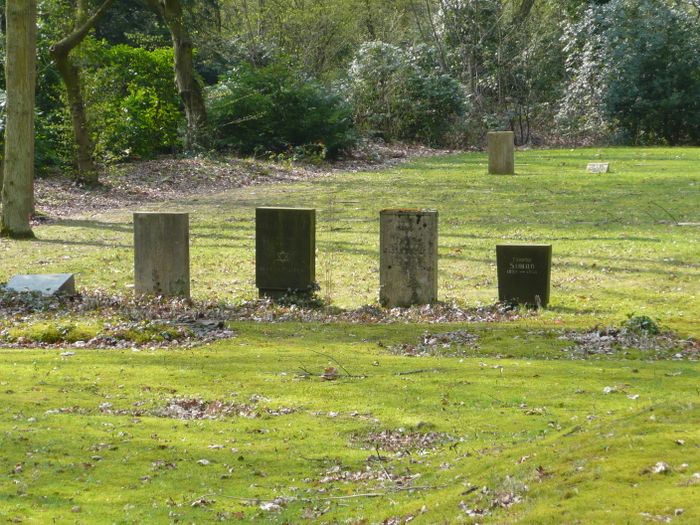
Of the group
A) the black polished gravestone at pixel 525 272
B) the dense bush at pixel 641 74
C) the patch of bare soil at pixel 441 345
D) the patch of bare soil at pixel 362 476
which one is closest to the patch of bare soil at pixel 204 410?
the patch of bare soil at pixel 362 476

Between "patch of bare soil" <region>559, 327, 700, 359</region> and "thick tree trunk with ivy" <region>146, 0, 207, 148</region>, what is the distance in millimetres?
24996

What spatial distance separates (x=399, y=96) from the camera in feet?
154

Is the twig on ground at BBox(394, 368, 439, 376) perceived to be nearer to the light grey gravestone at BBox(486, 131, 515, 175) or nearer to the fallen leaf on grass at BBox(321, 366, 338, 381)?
the fallen leaf on grass at BBox(321, 366, 338, 381)

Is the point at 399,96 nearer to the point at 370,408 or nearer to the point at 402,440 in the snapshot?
the point at 370,408

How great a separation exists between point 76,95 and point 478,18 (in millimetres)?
28505

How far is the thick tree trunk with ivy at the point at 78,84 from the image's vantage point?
2588 cm

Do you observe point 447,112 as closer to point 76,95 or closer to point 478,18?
point 478,18

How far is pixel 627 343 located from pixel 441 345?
1.93m

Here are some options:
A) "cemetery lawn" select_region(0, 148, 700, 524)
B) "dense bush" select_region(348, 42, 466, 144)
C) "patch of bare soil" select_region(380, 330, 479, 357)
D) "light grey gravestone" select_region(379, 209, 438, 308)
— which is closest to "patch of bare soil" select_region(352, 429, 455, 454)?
"cemetery lawn" select_region(0, 148, 700, 524)

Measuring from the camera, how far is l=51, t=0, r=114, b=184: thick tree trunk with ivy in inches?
1019

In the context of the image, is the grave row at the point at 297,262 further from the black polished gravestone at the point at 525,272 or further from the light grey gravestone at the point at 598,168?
the light grey gravestone at the point at 598,168

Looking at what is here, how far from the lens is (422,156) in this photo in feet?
141

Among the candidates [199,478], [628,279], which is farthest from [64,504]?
[628,279]

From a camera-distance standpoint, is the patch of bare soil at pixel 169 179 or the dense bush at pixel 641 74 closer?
the patch of bare soil at pixel 169 179
